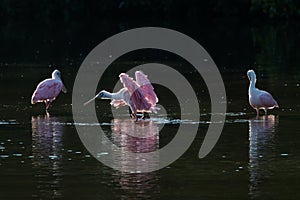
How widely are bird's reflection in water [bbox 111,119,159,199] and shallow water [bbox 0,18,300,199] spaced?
1cm

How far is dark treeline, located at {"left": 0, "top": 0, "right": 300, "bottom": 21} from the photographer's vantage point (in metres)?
57.2

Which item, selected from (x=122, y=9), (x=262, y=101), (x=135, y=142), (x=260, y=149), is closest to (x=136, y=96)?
(x=262, y=101)

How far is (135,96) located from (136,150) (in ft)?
11.0

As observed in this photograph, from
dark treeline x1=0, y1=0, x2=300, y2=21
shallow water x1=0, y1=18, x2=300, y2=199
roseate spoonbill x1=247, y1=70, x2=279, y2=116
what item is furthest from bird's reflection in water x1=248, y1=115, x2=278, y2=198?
dark treeline x1=0, y1=0, x2=300, y2=21

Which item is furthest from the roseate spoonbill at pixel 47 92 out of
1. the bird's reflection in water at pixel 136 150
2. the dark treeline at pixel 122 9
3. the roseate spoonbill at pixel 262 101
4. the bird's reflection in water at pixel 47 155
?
the dark treeline at pixel 122 9

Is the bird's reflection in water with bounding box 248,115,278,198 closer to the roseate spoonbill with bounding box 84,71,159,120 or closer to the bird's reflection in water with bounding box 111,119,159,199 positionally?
the bird's reflection in water with bounding box 111,119,159,199

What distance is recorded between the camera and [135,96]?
17641 mm

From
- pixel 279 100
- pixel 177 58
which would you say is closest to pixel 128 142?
pixel 279 100

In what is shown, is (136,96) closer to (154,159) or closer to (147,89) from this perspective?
(147,89)

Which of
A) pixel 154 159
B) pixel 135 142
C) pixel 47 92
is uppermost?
pixel 47 92

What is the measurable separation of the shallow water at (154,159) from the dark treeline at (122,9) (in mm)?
35170

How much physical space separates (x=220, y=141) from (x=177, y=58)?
16685mm

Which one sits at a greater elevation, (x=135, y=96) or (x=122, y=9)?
(x=122, y=9)

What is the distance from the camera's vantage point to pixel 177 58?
31.6 meters
